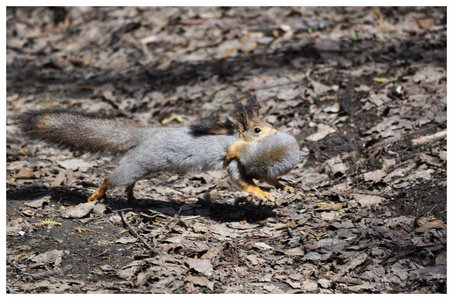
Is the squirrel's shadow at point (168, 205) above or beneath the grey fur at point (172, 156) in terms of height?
beneath

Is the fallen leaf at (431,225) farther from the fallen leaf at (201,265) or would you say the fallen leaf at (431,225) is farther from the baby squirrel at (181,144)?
the fallen leaf at (201,265)

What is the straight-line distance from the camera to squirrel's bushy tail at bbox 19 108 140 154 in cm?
652

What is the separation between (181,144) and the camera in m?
6.45

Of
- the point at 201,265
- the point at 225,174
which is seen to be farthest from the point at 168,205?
the point at 201,265

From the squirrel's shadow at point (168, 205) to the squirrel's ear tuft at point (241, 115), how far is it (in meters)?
1.16

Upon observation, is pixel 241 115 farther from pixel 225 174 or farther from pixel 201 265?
Result: pixel 201 265

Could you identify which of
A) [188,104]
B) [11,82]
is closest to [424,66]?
[188,104]

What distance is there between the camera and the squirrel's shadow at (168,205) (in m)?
6.53

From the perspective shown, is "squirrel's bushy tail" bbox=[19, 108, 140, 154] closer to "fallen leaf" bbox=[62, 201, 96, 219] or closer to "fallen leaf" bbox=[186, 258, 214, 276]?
"fallen leaf" bbox=[62, 201, 96, 219]

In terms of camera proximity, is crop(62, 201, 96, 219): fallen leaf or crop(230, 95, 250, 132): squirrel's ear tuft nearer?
crop(62, 201, 96, 219): fallen leaf

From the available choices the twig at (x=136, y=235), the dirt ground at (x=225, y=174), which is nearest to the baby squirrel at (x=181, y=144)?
the dirt ground at (x=225, y=174)

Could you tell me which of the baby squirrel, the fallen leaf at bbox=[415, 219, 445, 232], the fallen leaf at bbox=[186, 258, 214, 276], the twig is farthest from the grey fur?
the fallen leaf at bbox=[415, 219, 445, 232]

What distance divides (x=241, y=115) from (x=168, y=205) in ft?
5.55

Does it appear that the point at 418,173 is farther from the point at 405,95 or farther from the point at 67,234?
the point at 67,234
